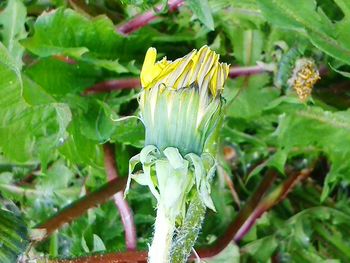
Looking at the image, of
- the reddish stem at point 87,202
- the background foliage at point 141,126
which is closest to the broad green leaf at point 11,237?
the background foliage at point 141,126

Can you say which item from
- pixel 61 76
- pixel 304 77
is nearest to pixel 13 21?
pixel 61 76

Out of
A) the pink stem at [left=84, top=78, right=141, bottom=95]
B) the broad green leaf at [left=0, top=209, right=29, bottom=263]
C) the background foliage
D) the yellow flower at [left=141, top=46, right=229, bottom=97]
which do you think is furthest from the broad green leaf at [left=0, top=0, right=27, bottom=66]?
the yellow flower at [left=141, top=46, right=229, bottom=97]

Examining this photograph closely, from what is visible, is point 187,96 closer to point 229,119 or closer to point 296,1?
point 296,1

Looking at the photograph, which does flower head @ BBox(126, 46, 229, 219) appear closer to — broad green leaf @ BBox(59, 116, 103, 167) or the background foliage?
the background foliage

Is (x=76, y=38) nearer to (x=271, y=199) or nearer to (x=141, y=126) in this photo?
(x=141, y=126)

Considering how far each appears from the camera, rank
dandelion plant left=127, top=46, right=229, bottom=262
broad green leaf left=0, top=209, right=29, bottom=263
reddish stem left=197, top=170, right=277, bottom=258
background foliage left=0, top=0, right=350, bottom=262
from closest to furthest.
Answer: dandelion plant left=127, top=46, right=229, bottom=262 < broad green leaf left=0, top=209, right=29, bottom=263 < background foliage left=0, top=0, right=350, bottom=262 < reddish stem left=197, top=170, right=277, bottom=258

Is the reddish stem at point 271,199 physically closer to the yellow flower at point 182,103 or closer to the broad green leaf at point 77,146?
the broad green leaf at point 77,146

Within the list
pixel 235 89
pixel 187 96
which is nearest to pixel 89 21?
pixel 235 89

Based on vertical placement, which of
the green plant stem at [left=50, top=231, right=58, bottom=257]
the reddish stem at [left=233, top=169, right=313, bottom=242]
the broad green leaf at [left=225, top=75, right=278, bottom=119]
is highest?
the broad green leaf at [left=225, top=75, right=278, bottom=119]
